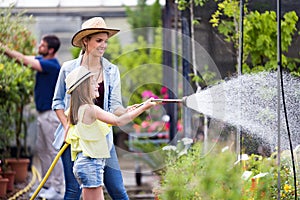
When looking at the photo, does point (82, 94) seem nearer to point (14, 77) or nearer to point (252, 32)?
point (252, 32)

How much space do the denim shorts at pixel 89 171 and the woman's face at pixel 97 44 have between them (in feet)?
2.04

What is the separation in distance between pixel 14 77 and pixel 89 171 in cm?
322

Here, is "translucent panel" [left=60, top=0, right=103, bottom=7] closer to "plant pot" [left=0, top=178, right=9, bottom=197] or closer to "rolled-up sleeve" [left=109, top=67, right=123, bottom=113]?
"plant pot" [left=0, top=178, right=9, bottom=197]

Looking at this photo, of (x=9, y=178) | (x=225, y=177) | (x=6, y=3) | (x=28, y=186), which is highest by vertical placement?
(x=6, y=3)

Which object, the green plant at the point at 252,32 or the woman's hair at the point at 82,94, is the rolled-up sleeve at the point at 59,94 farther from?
the green plant at the point at 252,32

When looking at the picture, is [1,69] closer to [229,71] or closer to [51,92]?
[51,92]

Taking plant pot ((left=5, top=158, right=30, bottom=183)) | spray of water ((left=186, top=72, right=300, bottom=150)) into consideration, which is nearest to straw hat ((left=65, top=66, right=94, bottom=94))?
spray of water ((left=186, top=72, right=300, bottom=150))

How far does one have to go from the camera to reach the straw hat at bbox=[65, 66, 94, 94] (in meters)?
5.01

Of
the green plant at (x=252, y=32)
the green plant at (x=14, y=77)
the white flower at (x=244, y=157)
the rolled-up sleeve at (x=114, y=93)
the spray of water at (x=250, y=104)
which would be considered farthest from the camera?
the green plant at (x=14, y=77)

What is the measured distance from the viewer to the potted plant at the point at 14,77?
7.75m

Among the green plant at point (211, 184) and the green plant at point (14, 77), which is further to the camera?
the green plant at point (14, 77)

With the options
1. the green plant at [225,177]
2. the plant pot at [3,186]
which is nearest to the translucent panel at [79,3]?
the plant pot at [3,186]

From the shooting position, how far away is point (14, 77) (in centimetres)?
799

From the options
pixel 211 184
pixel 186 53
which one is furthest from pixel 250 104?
pixel 186 53
